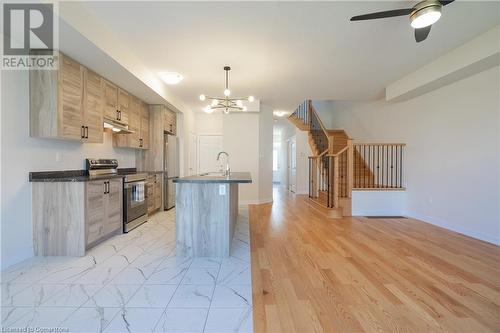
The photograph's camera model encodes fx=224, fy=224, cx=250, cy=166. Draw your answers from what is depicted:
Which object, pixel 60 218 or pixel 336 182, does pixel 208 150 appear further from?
pixel 60 218

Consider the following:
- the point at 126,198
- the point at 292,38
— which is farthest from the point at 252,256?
the point at 292,38

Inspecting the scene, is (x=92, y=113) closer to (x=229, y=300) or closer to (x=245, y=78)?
(x=245, y=78)

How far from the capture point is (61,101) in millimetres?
2695

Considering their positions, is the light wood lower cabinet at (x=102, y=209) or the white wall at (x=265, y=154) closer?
the light wood lower cabinet at (x=102, y=209)

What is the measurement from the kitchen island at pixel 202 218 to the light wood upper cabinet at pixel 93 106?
1.62 m

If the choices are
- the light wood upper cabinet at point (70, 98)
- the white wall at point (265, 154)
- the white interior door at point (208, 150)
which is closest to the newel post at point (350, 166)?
the white wall at point (265, 154)

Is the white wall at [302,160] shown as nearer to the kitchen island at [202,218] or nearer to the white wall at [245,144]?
the white wall at [245,144]

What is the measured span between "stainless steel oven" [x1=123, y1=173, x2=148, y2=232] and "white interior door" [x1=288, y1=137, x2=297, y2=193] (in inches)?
238

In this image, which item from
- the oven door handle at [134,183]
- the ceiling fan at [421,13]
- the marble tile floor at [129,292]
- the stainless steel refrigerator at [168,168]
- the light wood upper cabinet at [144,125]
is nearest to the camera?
the marble tile floor at [129,292]

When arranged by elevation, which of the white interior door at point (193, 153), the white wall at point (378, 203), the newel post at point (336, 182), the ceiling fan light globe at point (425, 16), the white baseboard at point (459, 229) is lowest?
the white baseboard at point (459, 229)

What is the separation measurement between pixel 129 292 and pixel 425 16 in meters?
3.72

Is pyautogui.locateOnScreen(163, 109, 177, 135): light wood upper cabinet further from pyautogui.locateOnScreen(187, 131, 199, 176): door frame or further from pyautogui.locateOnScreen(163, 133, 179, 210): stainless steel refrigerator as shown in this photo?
pyautogui.locateOnScreen(187, 131, 199, 176): door frame

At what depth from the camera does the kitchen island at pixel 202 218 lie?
9.12 feet

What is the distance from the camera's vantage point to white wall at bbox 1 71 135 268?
240cm
